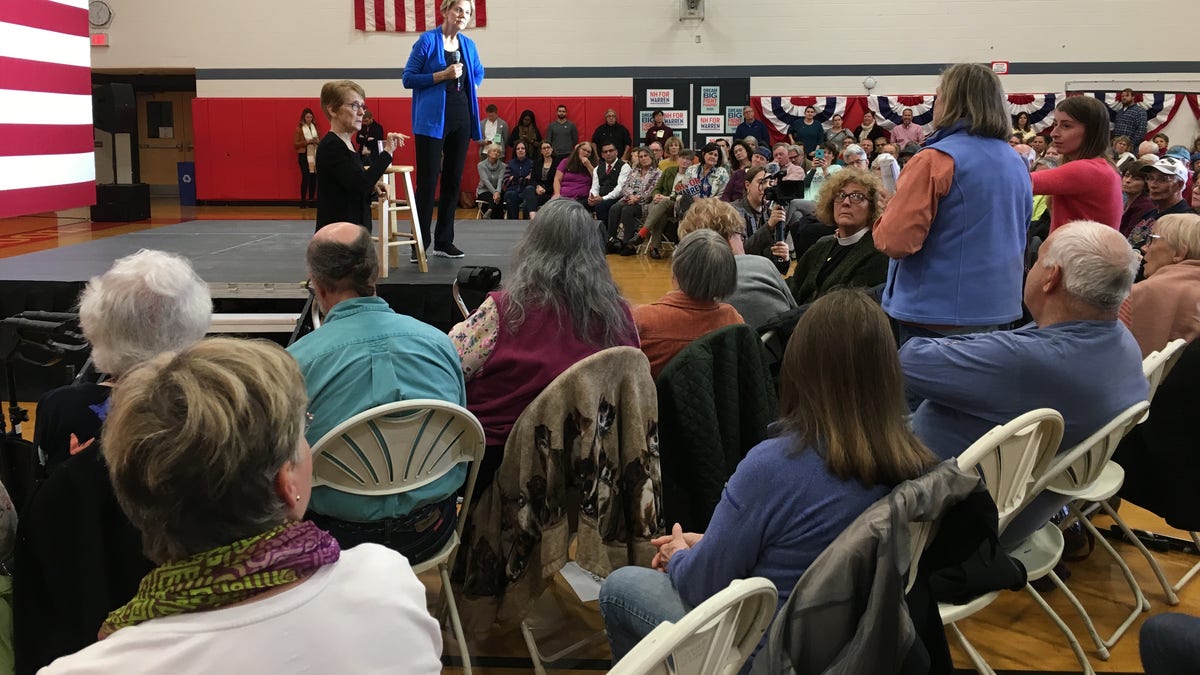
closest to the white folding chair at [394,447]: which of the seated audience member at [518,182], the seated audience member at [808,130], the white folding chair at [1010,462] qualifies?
the white folding chair at [1010,462]

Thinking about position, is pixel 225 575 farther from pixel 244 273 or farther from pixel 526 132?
pixel 526 132

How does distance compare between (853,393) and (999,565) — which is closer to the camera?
(853,393)

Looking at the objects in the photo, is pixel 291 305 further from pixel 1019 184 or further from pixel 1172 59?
pixel 1172 59

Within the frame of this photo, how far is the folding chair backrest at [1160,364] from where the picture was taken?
2.29m

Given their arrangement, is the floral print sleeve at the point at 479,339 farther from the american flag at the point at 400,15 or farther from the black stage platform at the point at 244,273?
the american flag at the point at 400,15

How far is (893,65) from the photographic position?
13.1 metres

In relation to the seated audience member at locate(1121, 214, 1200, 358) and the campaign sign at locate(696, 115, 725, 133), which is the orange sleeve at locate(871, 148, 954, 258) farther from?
the campaign sign at locate(696, 115, 725, 133)

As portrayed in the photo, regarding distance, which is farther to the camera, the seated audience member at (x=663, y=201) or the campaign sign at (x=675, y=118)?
the campaign sign at (x=675, y=118)

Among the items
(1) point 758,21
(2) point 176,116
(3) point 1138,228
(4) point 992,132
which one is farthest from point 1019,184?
(2) point 176,116

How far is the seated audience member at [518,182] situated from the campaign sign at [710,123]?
9.02ft

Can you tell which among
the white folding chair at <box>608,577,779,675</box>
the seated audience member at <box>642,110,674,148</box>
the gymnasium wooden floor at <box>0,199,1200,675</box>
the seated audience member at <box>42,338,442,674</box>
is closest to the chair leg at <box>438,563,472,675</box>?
the gymnasium wooden floor at <box>0,199,1200,675</box>

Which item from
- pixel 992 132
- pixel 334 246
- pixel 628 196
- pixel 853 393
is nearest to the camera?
pixel 853 393

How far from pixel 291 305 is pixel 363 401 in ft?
10.6

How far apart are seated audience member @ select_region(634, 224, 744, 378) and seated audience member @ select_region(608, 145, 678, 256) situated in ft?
22.2
